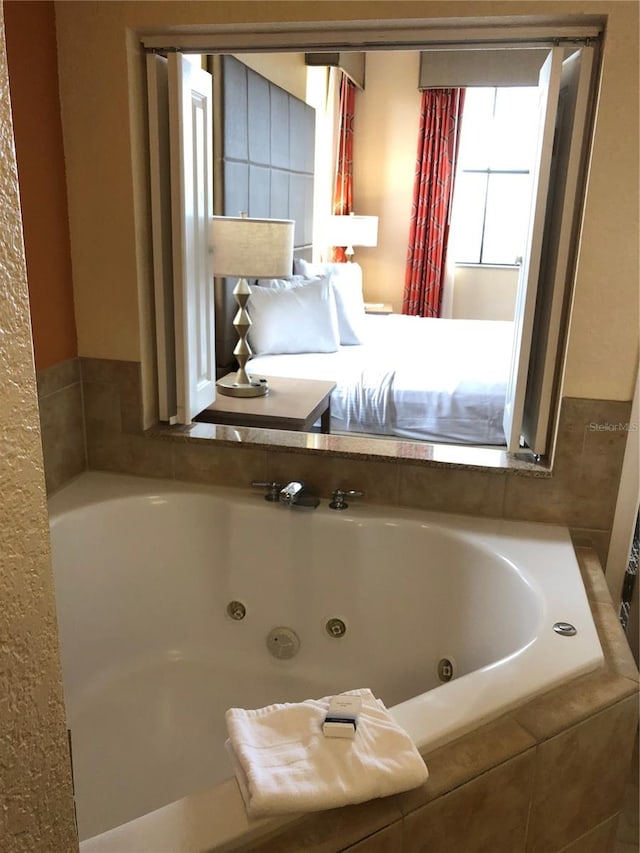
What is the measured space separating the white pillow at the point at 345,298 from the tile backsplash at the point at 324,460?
6.12ft

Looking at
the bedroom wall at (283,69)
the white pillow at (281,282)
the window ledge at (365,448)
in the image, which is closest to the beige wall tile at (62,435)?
the window ledge at (365,448)

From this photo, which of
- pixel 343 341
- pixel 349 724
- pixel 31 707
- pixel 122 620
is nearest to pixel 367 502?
pixel 122 620

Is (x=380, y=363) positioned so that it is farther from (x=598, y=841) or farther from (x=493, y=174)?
(x=493, y=174)

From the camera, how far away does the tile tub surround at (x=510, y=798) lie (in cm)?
100

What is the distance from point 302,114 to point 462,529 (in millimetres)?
3175

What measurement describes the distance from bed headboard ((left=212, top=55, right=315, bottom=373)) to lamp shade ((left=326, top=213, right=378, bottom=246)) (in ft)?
3.31

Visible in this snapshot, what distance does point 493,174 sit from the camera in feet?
19.2

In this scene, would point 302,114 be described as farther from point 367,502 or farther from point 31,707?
point 31,707

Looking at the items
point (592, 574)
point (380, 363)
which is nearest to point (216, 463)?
point (592, 574)

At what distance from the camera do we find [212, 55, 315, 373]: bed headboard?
3.06 m

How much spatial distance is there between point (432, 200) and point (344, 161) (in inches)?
31.1

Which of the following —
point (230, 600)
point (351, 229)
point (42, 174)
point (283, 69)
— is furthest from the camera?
point (351, 229)

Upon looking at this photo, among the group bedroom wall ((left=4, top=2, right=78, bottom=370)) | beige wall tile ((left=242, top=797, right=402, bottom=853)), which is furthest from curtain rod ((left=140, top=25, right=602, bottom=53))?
beige wall tile ((left=242, top=797, right=402, bottom=853))

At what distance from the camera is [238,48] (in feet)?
6.10
